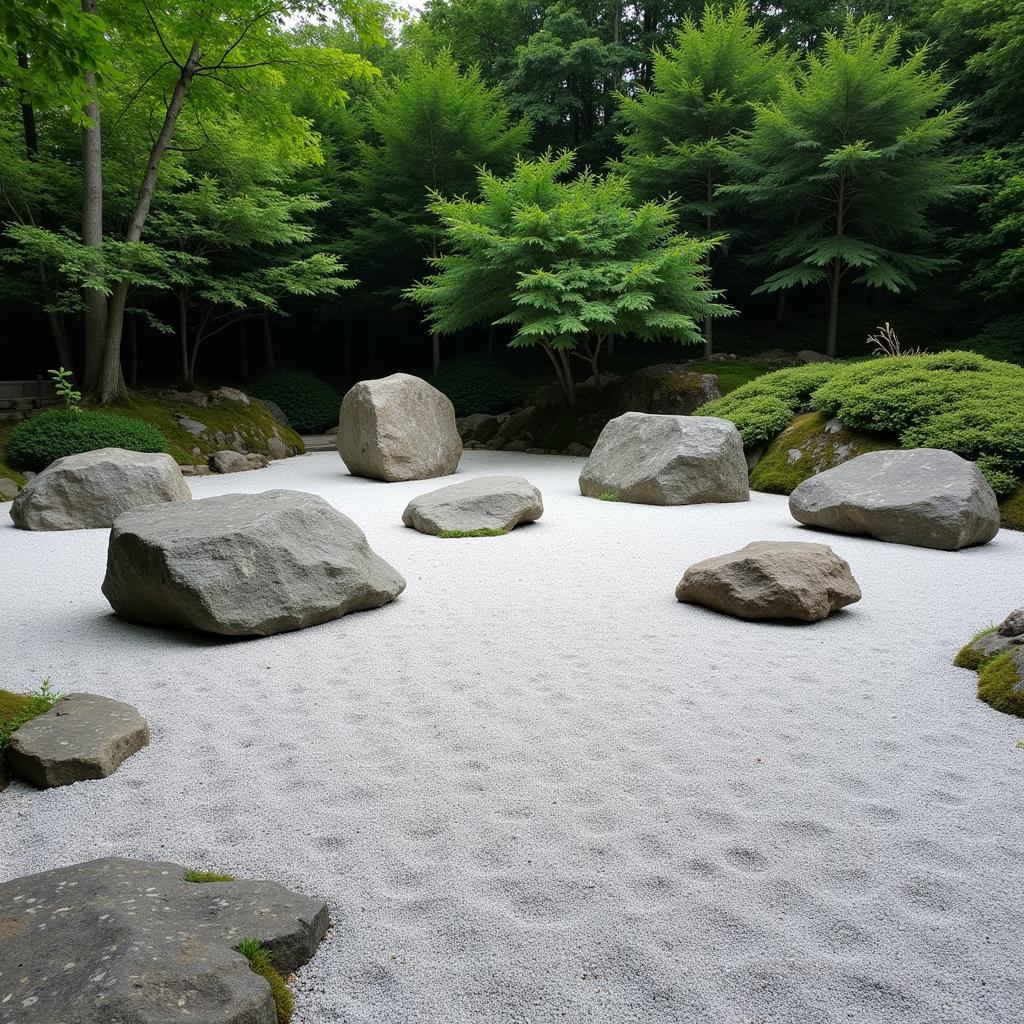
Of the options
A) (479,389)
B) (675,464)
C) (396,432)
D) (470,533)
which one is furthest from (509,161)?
(470,533)

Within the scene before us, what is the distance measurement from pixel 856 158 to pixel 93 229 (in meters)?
13.0

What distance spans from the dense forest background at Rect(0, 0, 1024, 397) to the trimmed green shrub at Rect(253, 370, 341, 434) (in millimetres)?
2086

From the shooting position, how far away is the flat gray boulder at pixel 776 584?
3959mm

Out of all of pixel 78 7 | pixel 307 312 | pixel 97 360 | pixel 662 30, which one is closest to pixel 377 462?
pixel 97 360

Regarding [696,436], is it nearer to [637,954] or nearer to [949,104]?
[637,954]

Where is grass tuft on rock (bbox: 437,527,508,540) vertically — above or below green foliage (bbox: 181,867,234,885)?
below

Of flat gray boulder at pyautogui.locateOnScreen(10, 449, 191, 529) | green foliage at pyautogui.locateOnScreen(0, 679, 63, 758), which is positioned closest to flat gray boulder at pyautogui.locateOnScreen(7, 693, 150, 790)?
green foliage at pyautogui.locateOnScreen(0, 679, 63, 758)

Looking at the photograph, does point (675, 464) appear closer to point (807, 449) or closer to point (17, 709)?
point (807, 449)

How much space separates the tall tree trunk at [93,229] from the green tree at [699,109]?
9.57m

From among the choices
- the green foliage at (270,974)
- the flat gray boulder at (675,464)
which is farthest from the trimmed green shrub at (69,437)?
the green foliage at (270,974)

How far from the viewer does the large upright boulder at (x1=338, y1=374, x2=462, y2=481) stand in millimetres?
10391

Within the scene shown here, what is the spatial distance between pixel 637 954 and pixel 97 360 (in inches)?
514

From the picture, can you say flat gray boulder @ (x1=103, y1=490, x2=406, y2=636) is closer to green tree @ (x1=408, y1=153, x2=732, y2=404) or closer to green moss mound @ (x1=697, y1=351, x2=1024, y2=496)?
green moss mound @ (x1=697, y1=351, x2=1024, y2=496)

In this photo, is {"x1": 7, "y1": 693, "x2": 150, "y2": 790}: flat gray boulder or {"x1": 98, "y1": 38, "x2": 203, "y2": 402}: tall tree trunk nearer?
{"x1": 7, "y1": 693, "x2": 150, "y2": 790}: flat gray boulder
